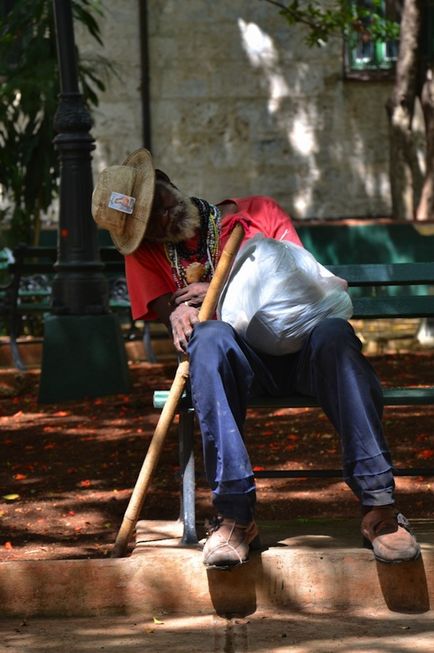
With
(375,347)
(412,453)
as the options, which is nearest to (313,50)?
(375,347)

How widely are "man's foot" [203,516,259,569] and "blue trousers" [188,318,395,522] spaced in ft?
0.11

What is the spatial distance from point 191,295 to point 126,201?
40 centimetres

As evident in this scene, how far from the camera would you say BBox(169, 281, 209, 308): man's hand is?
15.6 ft

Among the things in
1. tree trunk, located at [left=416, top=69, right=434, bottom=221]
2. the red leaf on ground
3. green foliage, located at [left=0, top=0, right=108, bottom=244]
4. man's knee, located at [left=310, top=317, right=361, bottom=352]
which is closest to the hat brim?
man's knee, located at [left=310, top=317, right=361, bottom=352]

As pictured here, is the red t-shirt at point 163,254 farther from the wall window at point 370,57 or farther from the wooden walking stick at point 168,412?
the wall window at point 370,57

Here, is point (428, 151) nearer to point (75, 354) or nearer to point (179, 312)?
point (75, 354)

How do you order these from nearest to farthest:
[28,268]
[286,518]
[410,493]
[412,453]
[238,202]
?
[238,202] < [286,518] < [410,493] < [412,453] < [28,268]

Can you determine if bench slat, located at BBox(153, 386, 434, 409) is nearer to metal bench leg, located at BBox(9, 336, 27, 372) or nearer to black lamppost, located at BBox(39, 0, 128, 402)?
black lamppost, located at BBox(39, 0, 128, 402)

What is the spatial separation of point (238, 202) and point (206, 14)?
12.5 meters

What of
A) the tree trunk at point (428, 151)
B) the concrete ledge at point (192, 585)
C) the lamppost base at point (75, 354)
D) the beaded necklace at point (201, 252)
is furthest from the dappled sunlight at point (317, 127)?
the concrete ledge at point (192, 585)

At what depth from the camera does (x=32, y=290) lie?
40.3ft

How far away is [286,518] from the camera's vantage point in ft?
18.7

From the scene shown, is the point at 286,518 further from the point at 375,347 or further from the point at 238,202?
the point at 375,347

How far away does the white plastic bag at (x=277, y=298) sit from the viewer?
4566 mm
